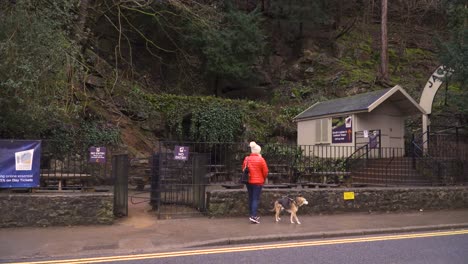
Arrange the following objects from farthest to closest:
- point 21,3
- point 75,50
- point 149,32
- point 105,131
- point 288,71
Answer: point 288,71 < point 149,32 < point 105,131 < point 75,50 < point 21,3

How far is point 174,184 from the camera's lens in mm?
11766

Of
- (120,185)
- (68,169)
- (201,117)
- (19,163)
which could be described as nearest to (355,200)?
(120,185)

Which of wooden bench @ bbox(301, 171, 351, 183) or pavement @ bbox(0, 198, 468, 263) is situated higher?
wooden bench @ bbox(301, 171, 351, 183)

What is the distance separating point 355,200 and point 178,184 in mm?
4963

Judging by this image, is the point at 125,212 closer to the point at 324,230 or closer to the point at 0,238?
the point at 0,238

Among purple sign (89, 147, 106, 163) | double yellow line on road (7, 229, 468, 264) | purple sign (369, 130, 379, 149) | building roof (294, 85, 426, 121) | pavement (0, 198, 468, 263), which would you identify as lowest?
double yellow line on road (7, 229, 468, 264)

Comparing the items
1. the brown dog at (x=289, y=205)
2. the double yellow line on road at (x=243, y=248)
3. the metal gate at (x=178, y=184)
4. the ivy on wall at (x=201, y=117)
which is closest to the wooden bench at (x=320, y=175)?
the brown dog at (x=289, y=205)

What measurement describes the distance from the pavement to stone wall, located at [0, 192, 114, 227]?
22 cm

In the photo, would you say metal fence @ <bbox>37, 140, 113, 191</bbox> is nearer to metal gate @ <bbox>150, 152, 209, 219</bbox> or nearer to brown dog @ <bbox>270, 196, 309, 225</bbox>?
metal gate @ <bbox>150, 152, 209, 219</bbox>

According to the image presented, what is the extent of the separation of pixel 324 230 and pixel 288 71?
24.3 m

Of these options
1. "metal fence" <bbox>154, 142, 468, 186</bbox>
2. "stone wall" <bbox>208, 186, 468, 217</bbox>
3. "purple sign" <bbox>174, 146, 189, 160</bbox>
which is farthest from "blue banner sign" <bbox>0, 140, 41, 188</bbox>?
"metal fence" <bbox>154, 142, 468, 186</bbox>

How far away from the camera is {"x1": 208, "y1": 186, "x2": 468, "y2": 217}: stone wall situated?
11906mm

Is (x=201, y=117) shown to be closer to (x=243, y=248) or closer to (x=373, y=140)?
(x=373, y=140)

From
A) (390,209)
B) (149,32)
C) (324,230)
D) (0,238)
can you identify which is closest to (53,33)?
(0,238)
